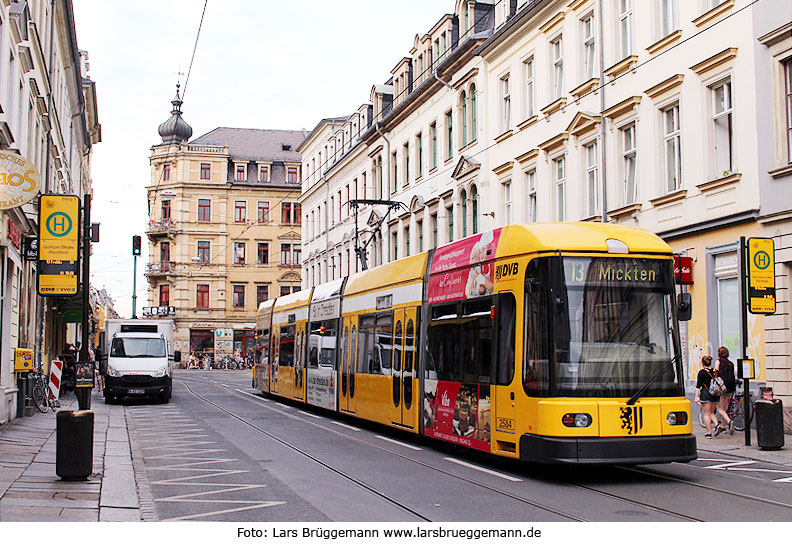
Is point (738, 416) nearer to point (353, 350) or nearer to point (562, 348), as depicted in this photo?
point (353, 350)

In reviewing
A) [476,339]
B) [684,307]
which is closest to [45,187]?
[476,339]

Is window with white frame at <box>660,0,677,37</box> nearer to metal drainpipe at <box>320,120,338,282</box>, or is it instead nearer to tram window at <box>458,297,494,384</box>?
tram window at <box>458,297,494,384</box>

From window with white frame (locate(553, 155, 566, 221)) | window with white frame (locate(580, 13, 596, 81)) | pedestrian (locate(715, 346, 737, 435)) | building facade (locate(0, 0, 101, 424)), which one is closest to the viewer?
pedestrian (locate(715, 346, 737, 435))

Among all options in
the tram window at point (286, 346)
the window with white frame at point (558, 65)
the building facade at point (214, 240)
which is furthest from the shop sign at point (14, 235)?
the building facade at point (214, 240)

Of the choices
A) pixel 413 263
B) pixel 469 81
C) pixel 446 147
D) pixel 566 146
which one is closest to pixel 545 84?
pixel 566 146

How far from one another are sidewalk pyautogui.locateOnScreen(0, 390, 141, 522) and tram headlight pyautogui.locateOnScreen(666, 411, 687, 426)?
616cm

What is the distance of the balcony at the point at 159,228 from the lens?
3056 inches

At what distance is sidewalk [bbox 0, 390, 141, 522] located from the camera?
9.30m

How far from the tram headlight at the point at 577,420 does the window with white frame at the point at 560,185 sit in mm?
16613

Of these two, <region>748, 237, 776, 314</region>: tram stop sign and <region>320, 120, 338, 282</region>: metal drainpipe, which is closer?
<region>748, 237, 776, 314</region>: tram stop sign

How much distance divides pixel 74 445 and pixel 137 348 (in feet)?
62.0

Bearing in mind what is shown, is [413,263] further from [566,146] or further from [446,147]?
[446,147]

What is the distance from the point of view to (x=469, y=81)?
115 ft

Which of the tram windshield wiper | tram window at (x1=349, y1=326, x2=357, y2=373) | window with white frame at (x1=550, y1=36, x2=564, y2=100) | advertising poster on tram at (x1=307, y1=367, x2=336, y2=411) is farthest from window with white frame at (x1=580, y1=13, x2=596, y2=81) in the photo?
the tram windshield wiper
